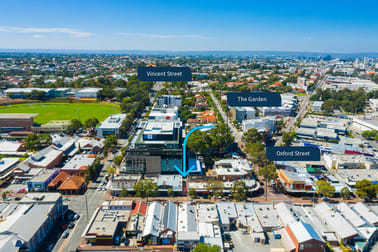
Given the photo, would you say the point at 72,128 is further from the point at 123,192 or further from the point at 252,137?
the point at 252,137

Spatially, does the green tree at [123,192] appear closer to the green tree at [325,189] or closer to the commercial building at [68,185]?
the commercial building at [68,185]

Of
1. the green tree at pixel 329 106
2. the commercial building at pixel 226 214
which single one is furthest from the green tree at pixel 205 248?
→ the green tree at pixel 329 106

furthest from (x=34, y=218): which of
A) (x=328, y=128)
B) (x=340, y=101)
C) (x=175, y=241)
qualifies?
(x=340, y=101)

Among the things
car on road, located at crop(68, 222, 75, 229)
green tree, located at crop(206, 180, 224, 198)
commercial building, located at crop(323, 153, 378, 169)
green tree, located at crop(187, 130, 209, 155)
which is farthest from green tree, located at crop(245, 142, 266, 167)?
car on road, located at crop(68, 222, 75, 229)

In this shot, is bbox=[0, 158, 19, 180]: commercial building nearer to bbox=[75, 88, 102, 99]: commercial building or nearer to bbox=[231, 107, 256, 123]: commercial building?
bbox=[231, 107, 256, 123]: commercial building

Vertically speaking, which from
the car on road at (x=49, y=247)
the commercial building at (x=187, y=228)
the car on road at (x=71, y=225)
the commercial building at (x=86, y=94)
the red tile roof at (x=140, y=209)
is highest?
the commercial building at (x=86, y=94)

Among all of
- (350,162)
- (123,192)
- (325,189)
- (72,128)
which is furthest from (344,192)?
(72,128)

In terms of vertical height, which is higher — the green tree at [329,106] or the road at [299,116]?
the green tree at [329,106]
